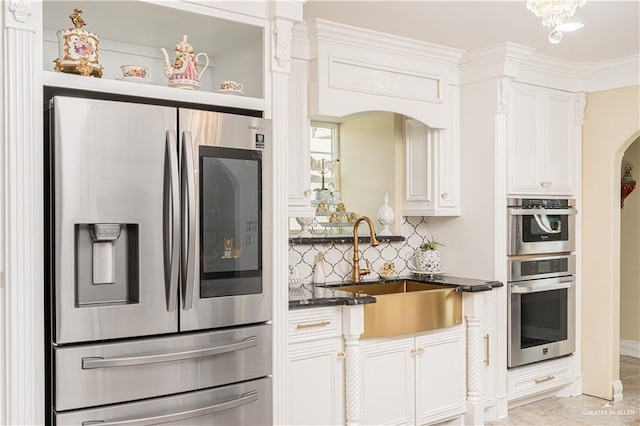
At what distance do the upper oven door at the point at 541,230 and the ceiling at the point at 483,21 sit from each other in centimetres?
109

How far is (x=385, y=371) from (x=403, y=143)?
1.65 m

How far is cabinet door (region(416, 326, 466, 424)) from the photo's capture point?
362 centimetres

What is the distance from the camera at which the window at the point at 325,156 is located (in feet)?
13.7

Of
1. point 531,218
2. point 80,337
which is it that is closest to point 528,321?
point 531,218

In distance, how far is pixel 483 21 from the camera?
3.50 metres

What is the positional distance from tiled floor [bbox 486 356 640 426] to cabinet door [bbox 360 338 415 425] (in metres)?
0.81

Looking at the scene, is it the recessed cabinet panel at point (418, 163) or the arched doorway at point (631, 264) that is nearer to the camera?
the recessed cabinet panel at point (418, 163)

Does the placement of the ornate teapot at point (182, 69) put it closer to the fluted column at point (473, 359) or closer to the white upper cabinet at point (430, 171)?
the white upper cabinet at point (430, 171)

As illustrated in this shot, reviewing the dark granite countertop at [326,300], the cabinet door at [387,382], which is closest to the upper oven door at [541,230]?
the cabinet door at [387,382]

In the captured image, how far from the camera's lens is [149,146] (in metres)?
2.43

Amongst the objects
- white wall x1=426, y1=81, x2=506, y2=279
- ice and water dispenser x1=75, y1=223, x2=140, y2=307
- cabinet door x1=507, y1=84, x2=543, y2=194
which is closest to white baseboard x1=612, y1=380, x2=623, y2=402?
white wall x1=426, y1=81, x2=506, y2=279

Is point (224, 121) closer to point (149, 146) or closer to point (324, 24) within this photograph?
point (149, 146)

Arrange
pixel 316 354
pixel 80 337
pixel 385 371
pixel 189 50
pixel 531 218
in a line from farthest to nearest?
pixel 531 218 → pixel 385 371 → pixel 316 354 → pixel 189 50 → pixel 80 337

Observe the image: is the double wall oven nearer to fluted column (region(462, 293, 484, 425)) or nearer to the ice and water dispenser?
fluted column (region(462, 293, 484, 425))
